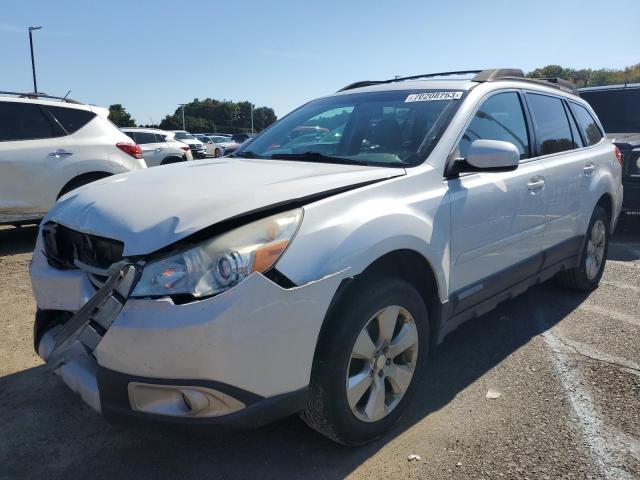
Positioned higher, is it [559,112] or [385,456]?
[559,112]

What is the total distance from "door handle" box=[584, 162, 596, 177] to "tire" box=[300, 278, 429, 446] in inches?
96.8

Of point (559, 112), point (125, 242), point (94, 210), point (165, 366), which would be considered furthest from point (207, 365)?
point (559, 112)

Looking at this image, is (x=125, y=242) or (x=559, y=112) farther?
(x=559, y=112)

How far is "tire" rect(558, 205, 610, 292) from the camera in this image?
15.4 ft

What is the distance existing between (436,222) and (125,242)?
1.52 m

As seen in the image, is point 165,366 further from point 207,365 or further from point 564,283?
point 564,283

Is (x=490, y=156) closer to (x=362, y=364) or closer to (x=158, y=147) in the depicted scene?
(x=362, y=364)

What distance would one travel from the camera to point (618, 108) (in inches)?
335

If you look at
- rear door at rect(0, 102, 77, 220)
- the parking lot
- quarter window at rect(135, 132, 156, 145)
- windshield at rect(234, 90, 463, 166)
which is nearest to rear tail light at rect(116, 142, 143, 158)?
rear door at rect(0, 102, 77, 220)

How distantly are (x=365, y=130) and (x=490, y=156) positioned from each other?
861 millimetres

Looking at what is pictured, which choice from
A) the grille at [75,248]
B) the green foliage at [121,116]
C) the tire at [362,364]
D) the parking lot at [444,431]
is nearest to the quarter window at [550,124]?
the parking lot at [444,431]

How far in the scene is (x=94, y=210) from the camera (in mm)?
2447

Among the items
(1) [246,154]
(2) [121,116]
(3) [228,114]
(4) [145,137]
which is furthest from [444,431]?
(3) [228,114]

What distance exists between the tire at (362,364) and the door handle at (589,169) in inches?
96.8
